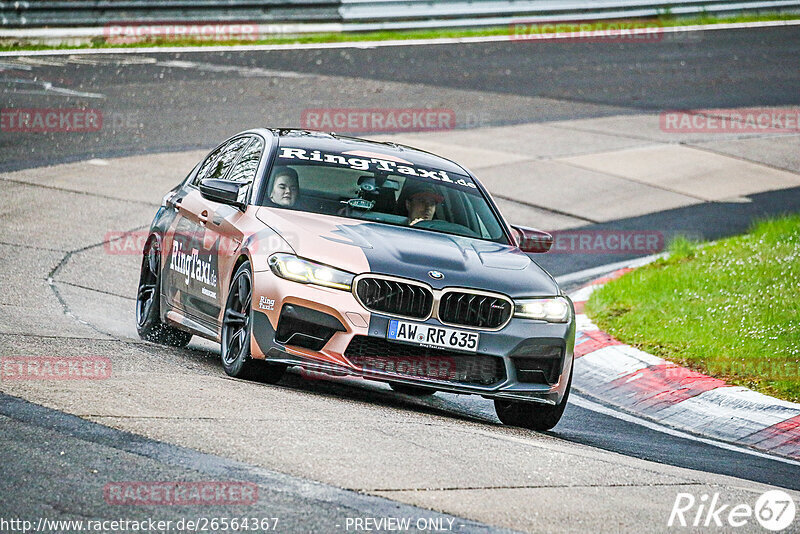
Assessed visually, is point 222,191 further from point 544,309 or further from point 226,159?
point 544,309

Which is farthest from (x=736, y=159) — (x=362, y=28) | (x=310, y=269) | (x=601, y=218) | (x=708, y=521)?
(x=708, y=521)

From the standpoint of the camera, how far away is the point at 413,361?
24.4ft

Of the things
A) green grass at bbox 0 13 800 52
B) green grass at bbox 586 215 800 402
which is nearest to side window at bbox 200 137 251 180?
green grass at bbox 586 215 800 402

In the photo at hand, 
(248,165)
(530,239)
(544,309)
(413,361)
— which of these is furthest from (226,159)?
(544,309)

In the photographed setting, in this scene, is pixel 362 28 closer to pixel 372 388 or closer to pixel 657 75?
pixel 657 75

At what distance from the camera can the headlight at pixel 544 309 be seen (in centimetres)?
767

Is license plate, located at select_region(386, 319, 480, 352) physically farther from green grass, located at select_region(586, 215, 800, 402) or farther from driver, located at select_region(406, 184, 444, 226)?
green grass, located at select_region(586, 215, 800, 402)

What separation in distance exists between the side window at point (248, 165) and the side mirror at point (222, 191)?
0.96 ft

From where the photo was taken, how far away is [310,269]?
24.6ft

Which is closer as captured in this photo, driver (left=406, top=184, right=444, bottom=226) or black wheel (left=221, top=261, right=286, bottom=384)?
black wheel (left=221, top=261, right=286, bottom=384)

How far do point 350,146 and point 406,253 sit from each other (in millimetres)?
1729

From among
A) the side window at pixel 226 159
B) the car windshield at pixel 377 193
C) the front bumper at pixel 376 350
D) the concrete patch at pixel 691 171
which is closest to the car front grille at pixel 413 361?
the front bumper at pixel 376 350

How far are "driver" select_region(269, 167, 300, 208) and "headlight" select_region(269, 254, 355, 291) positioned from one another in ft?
3.08

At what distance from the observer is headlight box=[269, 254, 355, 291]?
24.4 ft
